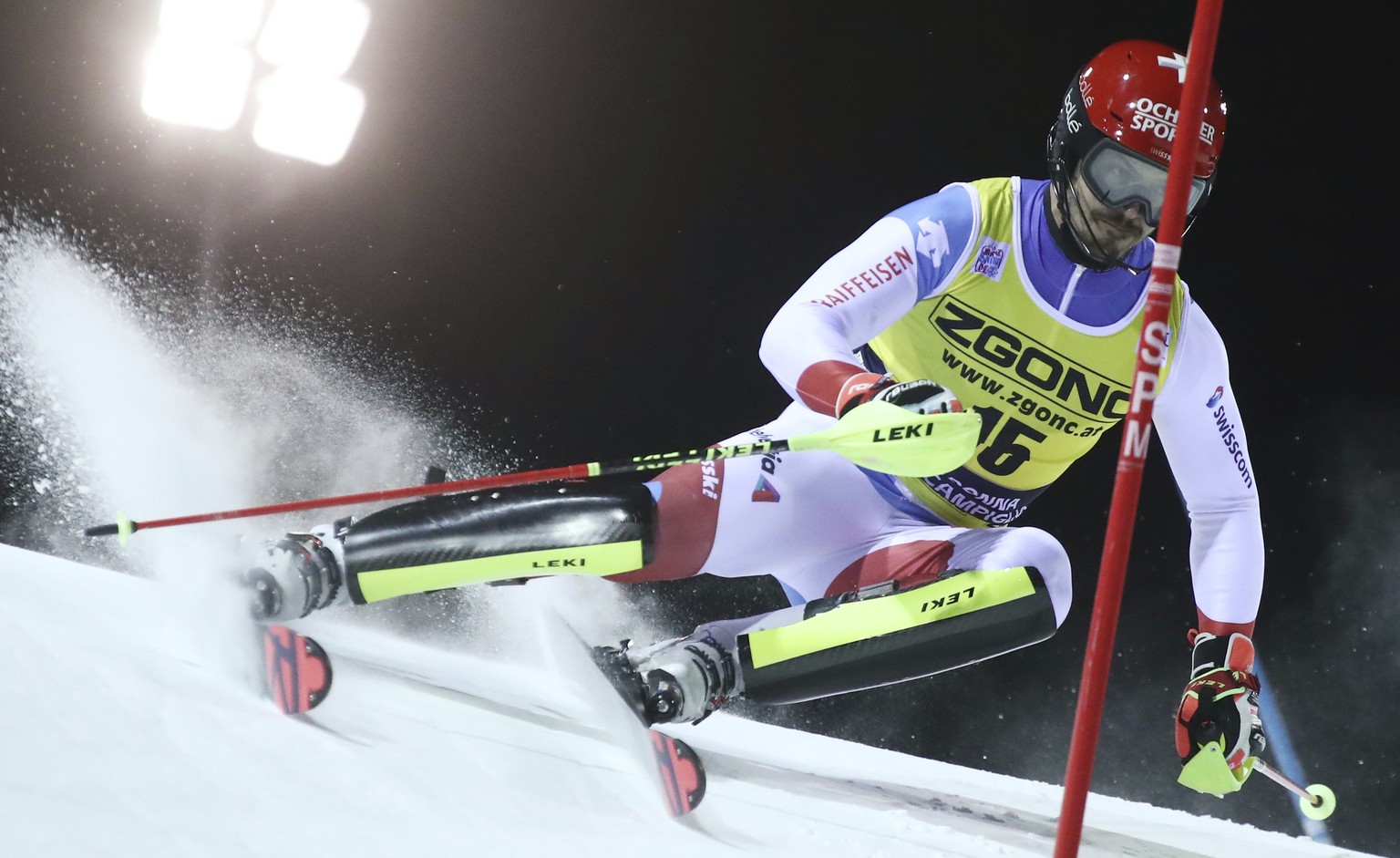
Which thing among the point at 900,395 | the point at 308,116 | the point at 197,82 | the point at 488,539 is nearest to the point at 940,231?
the point at 900,395

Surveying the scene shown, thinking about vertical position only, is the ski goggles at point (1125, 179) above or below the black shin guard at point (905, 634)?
above

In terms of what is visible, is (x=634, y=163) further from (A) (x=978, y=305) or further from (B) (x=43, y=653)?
(B) (x=43, y=653)

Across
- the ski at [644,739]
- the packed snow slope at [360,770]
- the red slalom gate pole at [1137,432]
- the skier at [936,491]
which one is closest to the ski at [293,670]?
the packed snow slope at [360,770]

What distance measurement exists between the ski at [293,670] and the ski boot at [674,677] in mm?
493

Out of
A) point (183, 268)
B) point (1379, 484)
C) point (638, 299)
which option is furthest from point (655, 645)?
point (1379, 484)

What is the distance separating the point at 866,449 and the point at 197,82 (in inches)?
79.7

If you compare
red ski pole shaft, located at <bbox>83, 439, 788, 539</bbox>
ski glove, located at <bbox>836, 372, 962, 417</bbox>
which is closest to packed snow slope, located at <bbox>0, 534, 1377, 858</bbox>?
red ski pole shaft, located at <bbox>83, 439, 788, 539</bbox>

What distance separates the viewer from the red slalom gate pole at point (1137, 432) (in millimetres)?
1293

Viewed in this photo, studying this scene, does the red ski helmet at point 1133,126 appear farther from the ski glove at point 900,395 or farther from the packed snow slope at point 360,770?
the packed snow slope at point 360,770

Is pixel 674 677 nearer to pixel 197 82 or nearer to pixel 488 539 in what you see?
pixel 488 539

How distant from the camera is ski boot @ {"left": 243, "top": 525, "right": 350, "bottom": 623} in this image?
1.88 m

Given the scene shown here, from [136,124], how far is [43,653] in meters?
1.77

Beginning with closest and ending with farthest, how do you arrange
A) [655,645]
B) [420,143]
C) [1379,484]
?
[655,645] < [420,143] < [1379,484]

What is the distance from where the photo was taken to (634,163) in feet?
9.61
